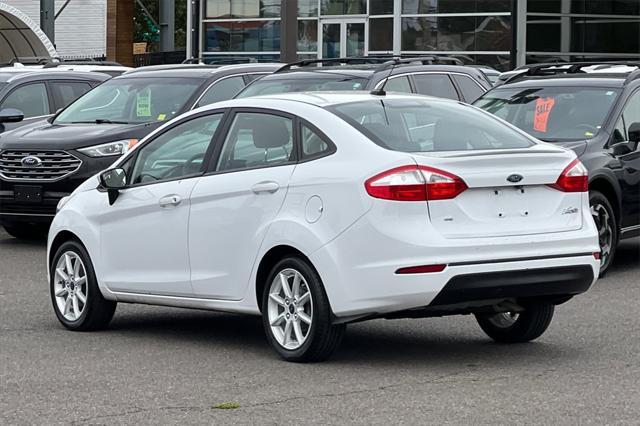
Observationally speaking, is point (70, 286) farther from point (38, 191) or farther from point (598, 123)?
point (598, 123)

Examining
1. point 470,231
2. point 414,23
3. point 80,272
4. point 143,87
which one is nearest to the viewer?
point 470,231

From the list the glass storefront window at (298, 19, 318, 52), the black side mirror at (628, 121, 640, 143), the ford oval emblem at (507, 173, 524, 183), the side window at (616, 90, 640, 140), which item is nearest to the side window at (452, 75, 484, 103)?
the side window at (616, 90, 640, 140)

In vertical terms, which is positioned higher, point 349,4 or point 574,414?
point 349,4

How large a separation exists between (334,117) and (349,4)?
109 feet

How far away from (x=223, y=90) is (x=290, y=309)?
8.10 metres

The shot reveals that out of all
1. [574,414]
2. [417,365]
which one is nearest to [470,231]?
[417,365]

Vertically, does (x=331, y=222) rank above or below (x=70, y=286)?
above

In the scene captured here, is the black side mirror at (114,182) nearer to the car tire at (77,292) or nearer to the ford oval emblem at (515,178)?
the car tire at (77,292)

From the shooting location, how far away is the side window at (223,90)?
16.2 metres

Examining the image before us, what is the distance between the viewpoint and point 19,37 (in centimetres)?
4725

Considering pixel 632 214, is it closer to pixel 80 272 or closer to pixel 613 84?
pixel 613 84

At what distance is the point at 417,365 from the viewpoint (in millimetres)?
8719

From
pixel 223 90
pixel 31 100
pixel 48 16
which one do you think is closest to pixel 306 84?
pixel 223 90

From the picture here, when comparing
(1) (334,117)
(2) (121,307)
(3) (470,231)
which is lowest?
(2) (121,307)
